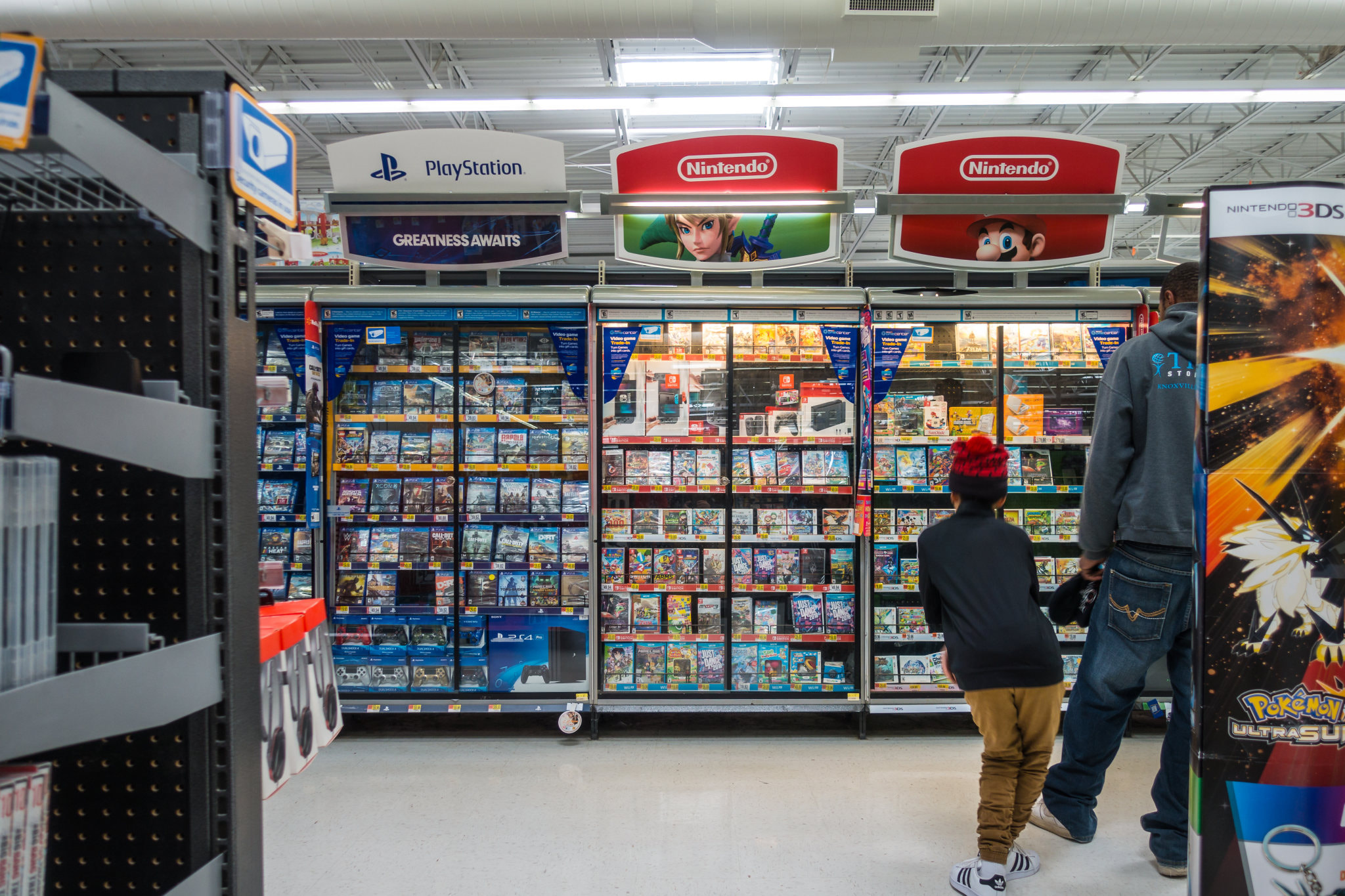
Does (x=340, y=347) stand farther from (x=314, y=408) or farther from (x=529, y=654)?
(x=529, y=654)

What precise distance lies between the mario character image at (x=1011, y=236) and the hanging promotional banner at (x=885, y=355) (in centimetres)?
62

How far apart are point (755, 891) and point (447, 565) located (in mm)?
2418

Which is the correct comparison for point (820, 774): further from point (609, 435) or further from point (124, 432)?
point (124, 432)

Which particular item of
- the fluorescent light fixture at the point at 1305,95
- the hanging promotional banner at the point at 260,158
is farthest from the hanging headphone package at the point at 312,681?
the fluorescent light fixture at the point at 1305,95

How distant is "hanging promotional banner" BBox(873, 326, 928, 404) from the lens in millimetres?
4070

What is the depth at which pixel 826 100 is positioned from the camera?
24.4 ft

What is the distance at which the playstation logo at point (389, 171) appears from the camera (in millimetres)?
3773

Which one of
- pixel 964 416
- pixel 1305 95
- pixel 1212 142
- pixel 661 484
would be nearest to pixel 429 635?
pixel 661 484

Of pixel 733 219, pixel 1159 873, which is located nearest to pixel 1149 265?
pixel 733 219

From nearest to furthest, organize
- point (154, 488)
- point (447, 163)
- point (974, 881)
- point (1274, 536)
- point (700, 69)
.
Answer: point (154, 488) < point (1274, 536) < point (974, 881) < point (447, 163) < point (700, 69)

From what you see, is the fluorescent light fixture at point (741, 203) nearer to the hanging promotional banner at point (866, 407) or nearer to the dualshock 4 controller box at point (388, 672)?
the hanging promotional banner at point (866, 407)

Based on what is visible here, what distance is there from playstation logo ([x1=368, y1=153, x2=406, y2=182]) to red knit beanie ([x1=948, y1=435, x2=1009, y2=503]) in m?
3.10

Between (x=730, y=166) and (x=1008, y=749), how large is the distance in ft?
9.46

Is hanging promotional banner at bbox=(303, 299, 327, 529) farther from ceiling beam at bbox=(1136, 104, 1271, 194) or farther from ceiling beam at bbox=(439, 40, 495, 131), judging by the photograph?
ceiling beam at bbox=(1136, 104, 1271, 194)
